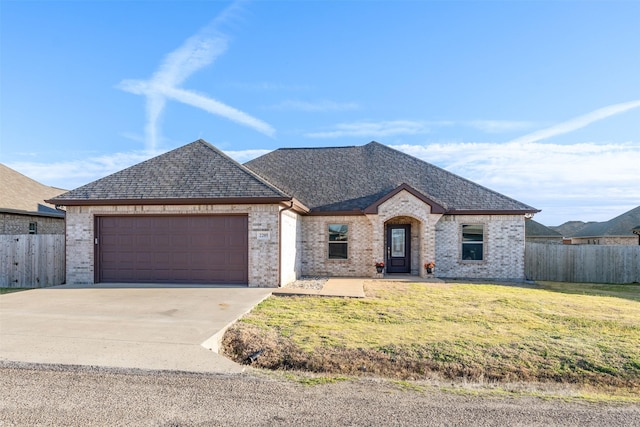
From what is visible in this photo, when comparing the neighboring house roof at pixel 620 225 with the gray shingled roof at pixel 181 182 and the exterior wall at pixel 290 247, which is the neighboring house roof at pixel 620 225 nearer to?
the exterior wall at pixel 290 247

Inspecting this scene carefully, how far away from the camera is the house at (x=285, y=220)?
12.2 meters

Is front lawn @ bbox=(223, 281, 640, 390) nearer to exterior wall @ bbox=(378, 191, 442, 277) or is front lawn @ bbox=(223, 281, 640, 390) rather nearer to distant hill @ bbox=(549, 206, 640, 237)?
exterior wall @ bbox=(378, 191, 442, 277)

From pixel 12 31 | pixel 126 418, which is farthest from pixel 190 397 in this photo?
pixel 12 31

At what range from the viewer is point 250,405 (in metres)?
4.04

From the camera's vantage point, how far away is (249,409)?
394 centimetres

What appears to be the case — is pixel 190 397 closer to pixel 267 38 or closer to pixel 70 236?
pixel 70 236

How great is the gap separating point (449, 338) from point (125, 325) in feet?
20.7

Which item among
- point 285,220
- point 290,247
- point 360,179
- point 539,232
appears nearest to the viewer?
point 285,220

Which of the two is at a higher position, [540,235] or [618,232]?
[618,232]

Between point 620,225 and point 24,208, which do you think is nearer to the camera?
point 24,208

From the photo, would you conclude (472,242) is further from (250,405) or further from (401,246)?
(250,405)

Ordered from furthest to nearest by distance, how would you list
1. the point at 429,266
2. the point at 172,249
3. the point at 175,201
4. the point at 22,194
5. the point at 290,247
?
the point at 22,194 → the point at 429,266 → the point at 290,247 → the point at 172,249 → the point at 175,201

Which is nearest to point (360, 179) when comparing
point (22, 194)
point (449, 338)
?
point (449, 338)

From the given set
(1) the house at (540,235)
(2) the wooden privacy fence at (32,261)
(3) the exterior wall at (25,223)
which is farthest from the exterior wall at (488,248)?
(3) the exterior wall at (25,223)
